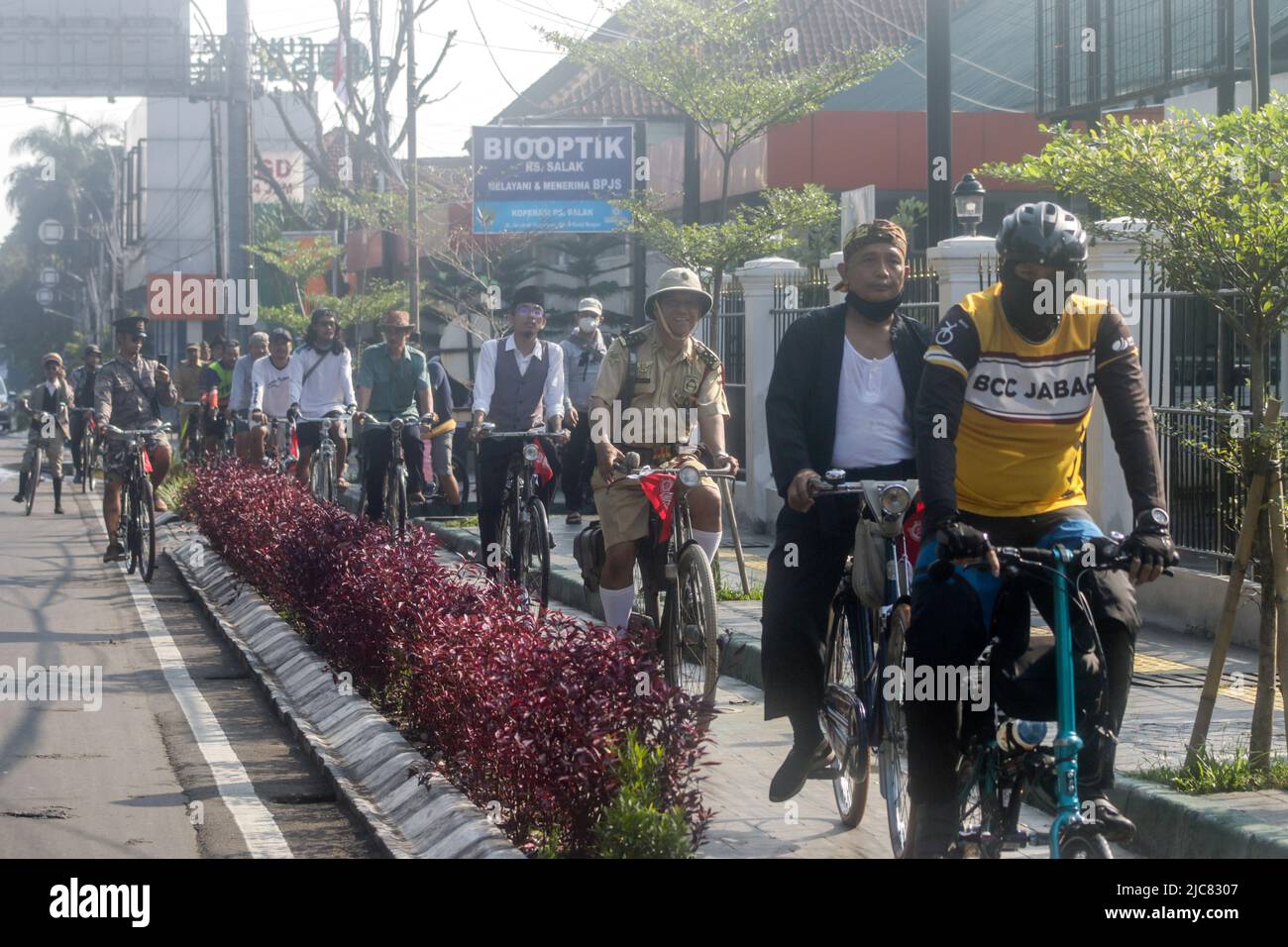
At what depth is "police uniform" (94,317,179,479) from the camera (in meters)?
14.1

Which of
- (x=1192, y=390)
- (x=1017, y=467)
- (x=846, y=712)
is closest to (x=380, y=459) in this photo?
Answer: (x=1192, y=390)

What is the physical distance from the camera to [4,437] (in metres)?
54.5

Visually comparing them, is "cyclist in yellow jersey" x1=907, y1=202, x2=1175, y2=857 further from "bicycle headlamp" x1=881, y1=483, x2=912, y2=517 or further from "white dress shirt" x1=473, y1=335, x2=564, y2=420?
"white dress shirt" x1=473, y1=335, x2=564, y2=420

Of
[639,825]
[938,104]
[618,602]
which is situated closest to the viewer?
[639,825]

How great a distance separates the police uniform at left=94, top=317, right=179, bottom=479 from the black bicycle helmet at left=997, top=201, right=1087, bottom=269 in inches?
416

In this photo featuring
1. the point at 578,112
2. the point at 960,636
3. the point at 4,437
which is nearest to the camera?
the point at 960,636

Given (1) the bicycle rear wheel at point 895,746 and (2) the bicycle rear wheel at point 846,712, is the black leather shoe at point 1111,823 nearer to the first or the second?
(1) the bicycle rear wheel at point 895,746

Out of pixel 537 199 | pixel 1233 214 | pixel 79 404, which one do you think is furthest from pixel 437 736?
pixel 537 199

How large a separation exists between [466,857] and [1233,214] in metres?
3.34

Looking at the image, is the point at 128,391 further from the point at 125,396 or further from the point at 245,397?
the point at 245,397

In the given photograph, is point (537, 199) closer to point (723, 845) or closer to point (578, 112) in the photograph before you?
point (578, 112)

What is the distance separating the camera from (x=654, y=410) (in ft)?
26.2

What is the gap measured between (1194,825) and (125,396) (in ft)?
34.6

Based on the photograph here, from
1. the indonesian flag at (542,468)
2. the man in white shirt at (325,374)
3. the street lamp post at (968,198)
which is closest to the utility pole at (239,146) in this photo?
the man in white shirt at (325,374)
